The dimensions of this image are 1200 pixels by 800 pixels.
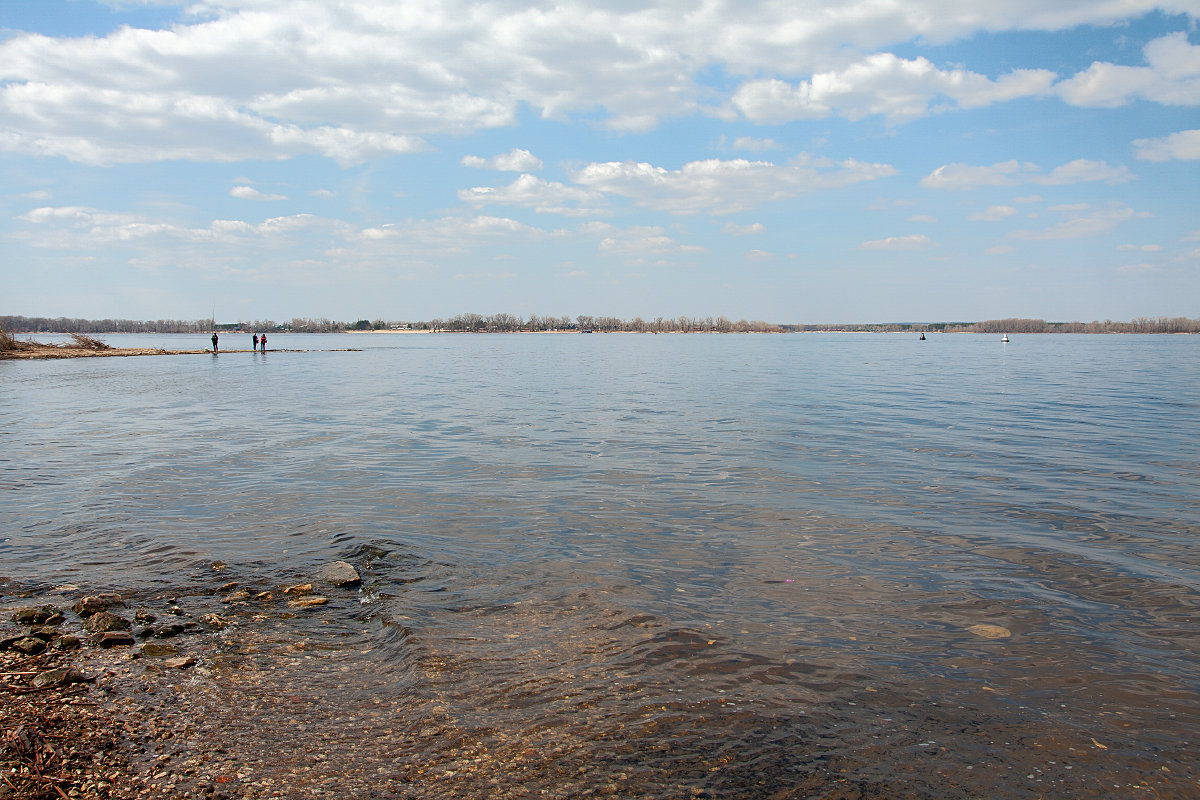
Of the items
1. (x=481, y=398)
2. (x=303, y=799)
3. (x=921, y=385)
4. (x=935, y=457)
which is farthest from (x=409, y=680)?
(x=921, y=385)

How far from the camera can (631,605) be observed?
7.96 m

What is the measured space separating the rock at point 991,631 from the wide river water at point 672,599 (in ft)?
0.14

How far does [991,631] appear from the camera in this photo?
7289 mm

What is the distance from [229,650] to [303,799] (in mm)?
2800

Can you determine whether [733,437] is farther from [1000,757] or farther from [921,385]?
[921,385]

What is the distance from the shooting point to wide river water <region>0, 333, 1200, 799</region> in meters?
4.99

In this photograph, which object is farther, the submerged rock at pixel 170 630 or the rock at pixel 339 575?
the rock at pixel 339 575

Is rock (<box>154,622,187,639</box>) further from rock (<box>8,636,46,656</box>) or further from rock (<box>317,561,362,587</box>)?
rock (<box>317,561,362,587</box>)

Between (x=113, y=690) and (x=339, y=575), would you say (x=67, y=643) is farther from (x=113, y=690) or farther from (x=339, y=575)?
(x=339, y=575)

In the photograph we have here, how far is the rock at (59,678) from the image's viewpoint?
18.2 ft

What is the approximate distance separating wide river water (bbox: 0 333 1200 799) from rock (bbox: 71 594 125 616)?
35cm

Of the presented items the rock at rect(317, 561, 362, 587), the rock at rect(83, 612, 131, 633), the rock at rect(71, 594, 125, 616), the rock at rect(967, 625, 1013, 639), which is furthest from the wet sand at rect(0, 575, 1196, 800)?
the rock at rect(317, 561, 362, 587)

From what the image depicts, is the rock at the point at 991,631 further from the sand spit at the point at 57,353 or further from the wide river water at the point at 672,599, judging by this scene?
the sand spit at the point at 57,353

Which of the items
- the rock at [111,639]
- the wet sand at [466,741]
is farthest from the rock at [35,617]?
the rock at [111,639]
